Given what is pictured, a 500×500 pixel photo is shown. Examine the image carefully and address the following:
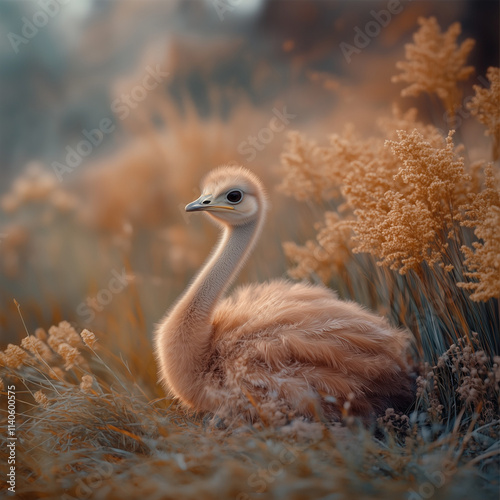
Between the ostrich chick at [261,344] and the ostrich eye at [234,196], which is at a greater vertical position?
the ostrich eye at [234,196]

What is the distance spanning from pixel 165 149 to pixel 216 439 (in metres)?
2.05

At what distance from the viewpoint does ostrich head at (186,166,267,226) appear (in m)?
1.74

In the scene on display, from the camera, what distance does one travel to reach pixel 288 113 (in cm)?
301

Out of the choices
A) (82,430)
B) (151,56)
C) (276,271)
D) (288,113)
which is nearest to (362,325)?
(82,430)

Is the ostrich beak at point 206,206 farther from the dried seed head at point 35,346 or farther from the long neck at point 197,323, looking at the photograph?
the dried seed head at point 35,346

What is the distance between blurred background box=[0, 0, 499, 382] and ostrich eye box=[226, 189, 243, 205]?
104 centimetres

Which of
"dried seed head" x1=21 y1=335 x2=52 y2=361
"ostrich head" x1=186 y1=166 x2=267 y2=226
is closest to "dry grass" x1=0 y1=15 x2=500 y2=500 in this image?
"dried seed head" x1=21 y1=335 x2=52 y2=361

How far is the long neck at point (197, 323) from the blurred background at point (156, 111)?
0.97 meters

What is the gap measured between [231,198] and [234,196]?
13 mm

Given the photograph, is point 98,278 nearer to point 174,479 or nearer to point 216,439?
point 216,439

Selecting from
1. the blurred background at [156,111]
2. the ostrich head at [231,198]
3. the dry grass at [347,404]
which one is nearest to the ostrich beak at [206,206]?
the ostrich head at [231,198]

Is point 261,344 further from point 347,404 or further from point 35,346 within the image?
point 35,346

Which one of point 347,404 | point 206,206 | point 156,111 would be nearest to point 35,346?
point 206,206

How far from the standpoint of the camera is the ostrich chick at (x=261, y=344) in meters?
1.46
